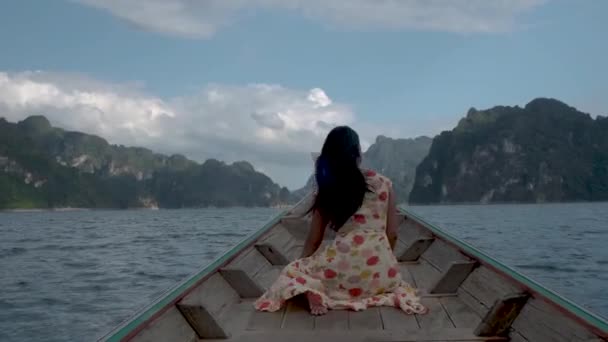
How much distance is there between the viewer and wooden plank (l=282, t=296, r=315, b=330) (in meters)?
3.86

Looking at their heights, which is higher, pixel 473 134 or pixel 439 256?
pixel 473 134

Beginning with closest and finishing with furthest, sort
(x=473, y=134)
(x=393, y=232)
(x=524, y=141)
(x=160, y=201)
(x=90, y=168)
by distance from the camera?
(x=393, y=232)
(x=524, y=141)
(x=473, y=134)
(x=160, y=201)
(x=90, y=168)

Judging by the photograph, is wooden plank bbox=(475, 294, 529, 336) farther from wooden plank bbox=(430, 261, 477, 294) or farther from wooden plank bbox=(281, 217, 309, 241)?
wooden plank bbox=(281, 217, 309, 241)

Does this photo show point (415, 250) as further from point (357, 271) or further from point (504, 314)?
point (504, 314)

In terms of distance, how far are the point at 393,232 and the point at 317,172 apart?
36.3 inches

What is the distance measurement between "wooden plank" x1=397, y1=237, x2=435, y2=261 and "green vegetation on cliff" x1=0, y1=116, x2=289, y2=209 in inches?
5562

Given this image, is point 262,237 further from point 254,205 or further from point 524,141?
point 254,205

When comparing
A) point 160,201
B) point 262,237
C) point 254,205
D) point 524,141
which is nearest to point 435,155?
point 524,141

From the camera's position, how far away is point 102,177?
182000 millimetres

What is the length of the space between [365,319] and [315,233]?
0.77 m

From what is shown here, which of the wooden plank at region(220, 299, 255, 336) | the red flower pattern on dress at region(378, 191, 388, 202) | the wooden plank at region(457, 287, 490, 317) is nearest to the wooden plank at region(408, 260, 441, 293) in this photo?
the wooden plank at region(457, 287, 490, 317)

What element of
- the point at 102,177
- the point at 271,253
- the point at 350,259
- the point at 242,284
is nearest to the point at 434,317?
the point at 350,259

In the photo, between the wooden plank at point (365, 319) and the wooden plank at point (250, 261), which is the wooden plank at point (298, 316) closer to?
the wooden plank at point (365, 319)

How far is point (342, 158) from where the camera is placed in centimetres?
399
